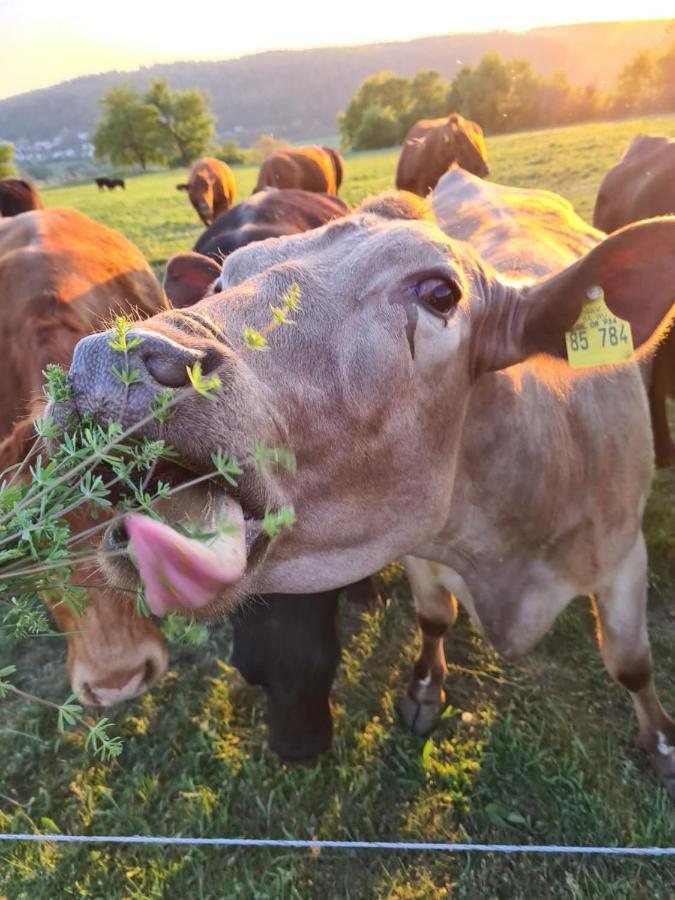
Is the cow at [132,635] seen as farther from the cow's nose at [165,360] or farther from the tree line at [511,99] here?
the tree line at [511,99]

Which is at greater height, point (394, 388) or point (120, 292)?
point (394, 388)

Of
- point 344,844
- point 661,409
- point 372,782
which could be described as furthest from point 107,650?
point 661,409

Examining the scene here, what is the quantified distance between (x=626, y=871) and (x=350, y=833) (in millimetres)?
1131

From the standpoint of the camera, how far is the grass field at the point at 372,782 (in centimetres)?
279

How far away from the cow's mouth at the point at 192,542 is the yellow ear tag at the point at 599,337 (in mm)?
1040

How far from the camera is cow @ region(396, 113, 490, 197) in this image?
9938mm

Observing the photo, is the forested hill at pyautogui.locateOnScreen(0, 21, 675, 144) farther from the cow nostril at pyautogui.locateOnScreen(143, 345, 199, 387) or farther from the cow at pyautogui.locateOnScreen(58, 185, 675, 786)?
the cow nostril at pyautogui.locateOnScreen(143, 345, 199, 387)

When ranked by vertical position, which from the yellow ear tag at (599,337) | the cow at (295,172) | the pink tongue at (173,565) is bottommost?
the cow at (295,172)

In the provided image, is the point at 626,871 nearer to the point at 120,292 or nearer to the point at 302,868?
the point at 302,868

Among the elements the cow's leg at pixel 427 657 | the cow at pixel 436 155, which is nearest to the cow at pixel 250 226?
the cow's leg at pixel 427 657

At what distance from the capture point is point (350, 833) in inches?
117

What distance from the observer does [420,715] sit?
3389 mm

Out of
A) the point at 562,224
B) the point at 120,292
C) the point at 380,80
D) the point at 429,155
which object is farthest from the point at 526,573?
the point at 380,80

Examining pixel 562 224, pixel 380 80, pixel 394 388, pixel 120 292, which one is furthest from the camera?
pixel 380 80
